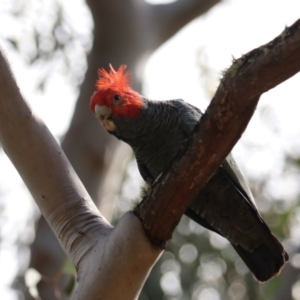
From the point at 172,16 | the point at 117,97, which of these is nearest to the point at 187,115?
the point at 117,97

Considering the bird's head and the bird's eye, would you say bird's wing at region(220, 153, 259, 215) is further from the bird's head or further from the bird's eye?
the bird's eye

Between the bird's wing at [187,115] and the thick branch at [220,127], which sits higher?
the thick branch at [220,127]

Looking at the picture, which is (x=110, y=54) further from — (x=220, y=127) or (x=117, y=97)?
(x=220, y=127)

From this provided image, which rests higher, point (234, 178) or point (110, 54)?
point (234, 178)

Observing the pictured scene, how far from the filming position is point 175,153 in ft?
10.5

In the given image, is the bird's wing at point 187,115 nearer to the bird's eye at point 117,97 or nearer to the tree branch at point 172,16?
the bird's eye at point 117,97

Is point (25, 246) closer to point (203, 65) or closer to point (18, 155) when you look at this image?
point (203, 65)

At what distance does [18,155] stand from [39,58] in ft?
11.5

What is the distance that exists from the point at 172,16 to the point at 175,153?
6.94ft

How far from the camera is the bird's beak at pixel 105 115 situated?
3.32 meters

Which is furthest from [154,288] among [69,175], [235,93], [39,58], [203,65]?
[235,93]

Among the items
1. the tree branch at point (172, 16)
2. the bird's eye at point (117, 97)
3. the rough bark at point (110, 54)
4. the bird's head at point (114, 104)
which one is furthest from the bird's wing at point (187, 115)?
the tree branch at point (172, 16)

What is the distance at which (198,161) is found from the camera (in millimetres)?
2141

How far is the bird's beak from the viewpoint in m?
3.32
